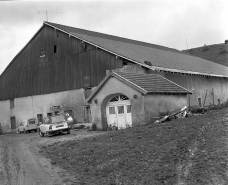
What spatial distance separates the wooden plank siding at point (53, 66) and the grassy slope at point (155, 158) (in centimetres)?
1525

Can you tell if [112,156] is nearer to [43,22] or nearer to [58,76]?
[58,76]

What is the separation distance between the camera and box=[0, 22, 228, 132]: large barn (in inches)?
1125

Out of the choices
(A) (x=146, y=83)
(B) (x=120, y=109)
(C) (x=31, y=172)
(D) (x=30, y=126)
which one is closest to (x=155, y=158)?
(C) (x=31, y=172)

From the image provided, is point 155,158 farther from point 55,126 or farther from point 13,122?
point 13,122

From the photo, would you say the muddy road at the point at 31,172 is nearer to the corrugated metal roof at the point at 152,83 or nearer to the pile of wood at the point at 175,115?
the pile of wood at the point at 175,115

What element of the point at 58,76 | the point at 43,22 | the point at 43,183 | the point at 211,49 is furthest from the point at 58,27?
the point at 211,49

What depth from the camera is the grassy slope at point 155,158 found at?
28.4 feet

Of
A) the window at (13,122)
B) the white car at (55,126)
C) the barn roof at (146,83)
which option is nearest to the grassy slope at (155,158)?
the barn roof at (146,83)

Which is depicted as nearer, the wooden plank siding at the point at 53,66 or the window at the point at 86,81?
the wooden plank siding at the point at 53,66

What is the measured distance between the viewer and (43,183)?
9.34 m

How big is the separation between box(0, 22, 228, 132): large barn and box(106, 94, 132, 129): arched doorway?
13.2 inches

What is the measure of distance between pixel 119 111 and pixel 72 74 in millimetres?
10762

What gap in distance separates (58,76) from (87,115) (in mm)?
5828

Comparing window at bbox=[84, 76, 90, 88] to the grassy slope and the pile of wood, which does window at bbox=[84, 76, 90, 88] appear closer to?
the pile of wood
